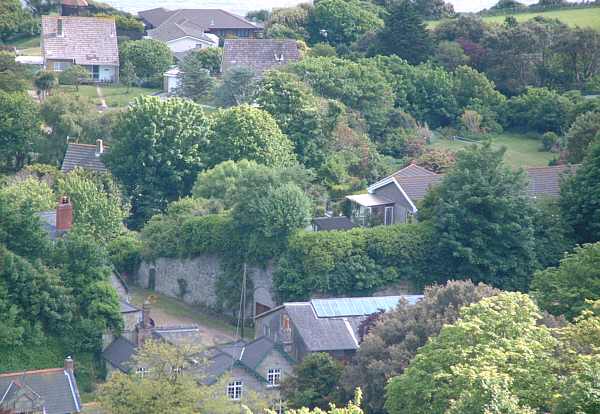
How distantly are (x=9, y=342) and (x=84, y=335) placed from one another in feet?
7.16

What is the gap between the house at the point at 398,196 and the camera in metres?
41.0

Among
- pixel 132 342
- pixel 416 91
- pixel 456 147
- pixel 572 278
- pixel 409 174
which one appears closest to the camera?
pixel 572 278

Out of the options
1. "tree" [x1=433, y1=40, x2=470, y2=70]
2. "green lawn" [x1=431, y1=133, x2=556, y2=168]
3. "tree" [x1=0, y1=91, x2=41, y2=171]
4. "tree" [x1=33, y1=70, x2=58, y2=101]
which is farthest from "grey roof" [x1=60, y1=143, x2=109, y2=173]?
"tree" [x1=433, y1=40, x2=470, y2=70]

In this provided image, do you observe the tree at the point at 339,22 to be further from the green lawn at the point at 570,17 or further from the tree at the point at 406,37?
the tree at the point at 406,37

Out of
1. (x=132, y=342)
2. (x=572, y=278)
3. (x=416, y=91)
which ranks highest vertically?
(x=416, y=91)

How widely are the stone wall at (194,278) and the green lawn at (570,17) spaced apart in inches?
1378

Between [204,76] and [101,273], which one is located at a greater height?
[204,76]

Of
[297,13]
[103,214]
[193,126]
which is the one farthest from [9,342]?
[297,13]

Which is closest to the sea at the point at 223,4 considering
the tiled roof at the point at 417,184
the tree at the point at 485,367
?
the tiled roof at the point at 417,184

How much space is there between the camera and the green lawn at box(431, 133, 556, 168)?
50.8 metres

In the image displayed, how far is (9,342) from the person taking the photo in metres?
33.4

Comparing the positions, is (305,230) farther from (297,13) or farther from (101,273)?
(297,13)

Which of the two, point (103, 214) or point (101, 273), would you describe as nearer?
point (101, 273)

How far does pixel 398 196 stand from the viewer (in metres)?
41.3
